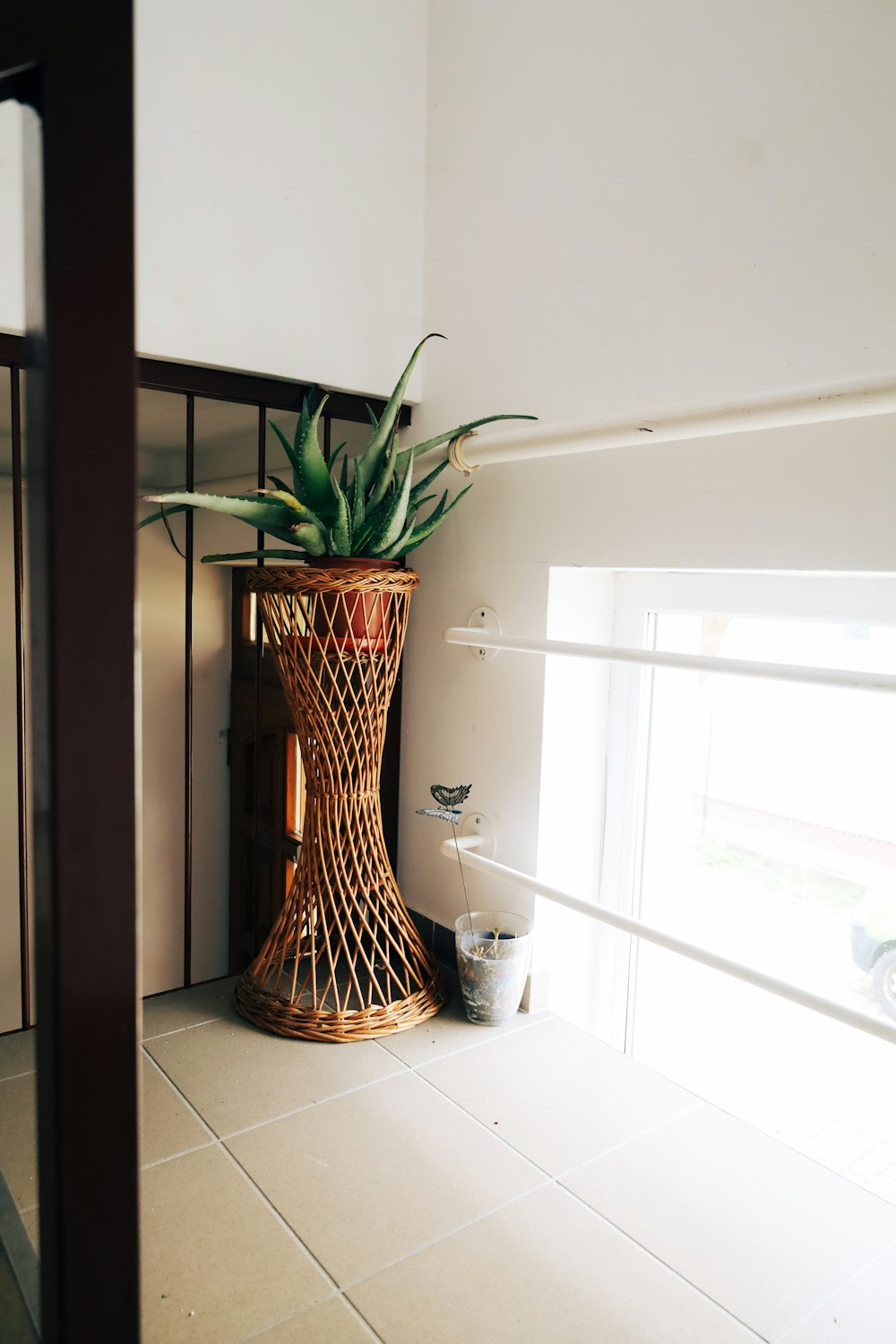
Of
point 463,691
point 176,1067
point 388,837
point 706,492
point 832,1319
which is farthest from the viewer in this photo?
point 388,837

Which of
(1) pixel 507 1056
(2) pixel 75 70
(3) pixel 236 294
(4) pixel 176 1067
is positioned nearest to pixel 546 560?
(3) pixel 236 294

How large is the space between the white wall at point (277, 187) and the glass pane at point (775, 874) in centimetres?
82

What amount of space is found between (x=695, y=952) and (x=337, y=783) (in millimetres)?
619

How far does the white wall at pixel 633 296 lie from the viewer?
108 cm

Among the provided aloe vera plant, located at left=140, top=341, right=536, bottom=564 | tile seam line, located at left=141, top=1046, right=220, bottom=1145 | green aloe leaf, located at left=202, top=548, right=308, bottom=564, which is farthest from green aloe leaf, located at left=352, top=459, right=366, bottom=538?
tile seam line, located at left=141, top=1046, right=220, bottom=1145

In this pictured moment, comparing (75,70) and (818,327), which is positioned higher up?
(818,327)

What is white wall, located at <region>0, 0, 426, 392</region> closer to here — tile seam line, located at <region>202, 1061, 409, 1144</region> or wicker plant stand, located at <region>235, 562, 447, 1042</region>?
wicker plant stand, located at <region>235, 562, 447, 1042</region>

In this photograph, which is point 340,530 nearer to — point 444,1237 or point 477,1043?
point 477,1043

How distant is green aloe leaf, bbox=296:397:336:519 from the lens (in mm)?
1425

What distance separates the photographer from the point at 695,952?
44.6 inches

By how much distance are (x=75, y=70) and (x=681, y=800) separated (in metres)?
1.42

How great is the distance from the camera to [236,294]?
153cm

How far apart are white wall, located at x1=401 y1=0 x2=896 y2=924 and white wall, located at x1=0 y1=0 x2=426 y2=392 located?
0.28 feet

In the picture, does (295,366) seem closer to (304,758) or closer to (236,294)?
(236,294)
